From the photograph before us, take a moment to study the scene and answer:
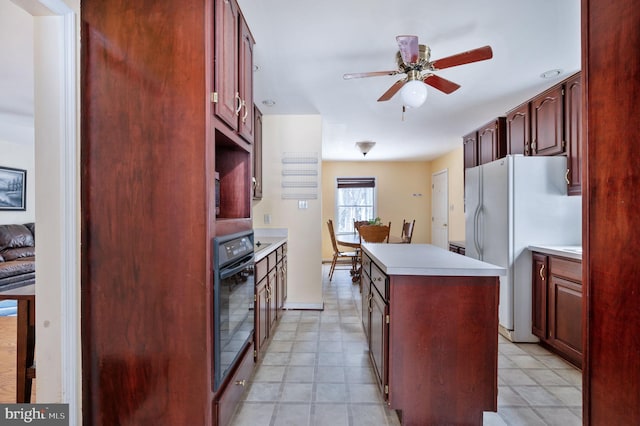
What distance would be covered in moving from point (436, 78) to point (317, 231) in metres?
2.05

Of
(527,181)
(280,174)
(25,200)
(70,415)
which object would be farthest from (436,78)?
(25,200)

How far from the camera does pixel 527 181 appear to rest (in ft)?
8.38

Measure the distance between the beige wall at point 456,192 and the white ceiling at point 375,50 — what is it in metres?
1.84

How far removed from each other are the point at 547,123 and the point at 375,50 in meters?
1.88

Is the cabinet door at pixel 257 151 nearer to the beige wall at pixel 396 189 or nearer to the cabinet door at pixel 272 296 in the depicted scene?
the cabinet door at pixel 272 296

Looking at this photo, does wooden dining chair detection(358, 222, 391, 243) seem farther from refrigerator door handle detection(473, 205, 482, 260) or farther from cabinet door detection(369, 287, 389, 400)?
cabinet door detection(369, 287, 389, 400)

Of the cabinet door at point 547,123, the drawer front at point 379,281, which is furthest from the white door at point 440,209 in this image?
the drawer front at point 379,281

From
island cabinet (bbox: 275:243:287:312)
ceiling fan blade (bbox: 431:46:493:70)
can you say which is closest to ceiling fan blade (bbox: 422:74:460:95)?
ceiling fan blade (bbox: 431:46:493:70)

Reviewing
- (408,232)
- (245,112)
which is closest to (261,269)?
(245,112)

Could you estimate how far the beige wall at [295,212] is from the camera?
3479 mm

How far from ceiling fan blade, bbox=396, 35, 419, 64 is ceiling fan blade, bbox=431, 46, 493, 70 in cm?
15

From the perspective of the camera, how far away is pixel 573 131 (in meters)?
2.43

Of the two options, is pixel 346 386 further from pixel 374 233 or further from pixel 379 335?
pixel 374 233

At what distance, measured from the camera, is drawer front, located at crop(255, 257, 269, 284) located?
2.03 metres
